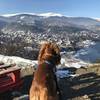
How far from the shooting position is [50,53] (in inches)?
221

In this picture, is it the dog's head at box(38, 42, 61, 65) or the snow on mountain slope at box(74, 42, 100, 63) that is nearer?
the dog's head at box(38, 42, 61, 65)

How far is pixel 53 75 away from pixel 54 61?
0.71 feet

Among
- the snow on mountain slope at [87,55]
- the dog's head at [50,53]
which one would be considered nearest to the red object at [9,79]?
the dog's head at [50,53]

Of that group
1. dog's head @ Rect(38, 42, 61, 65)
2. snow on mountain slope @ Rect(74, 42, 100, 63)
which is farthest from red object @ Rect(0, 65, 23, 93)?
snow on mountain slope @ Rect(74, 42, 100, 63)

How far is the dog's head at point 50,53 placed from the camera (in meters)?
5.60

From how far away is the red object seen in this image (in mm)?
9688

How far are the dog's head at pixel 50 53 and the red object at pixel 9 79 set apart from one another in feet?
13.4

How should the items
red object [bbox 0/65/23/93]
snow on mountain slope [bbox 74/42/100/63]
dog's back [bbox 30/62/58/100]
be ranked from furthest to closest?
snow on mountain slope [bbox 74/42/100/63], red object [bbox 0/65/23/93], dog's back [bbox 30/62/58/100]

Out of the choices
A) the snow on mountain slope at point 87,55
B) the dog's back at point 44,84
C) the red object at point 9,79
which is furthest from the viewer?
the snow on mountain slope at point 87,55

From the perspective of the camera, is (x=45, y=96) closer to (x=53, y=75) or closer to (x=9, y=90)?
(x=53, y=75)

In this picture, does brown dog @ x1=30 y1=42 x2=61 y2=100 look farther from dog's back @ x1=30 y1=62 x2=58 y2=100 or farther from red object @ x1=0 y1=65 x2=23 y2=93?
red object @ x1=0 y1=65 x2=23 y2=93

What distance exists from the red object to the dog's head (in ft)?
13.4

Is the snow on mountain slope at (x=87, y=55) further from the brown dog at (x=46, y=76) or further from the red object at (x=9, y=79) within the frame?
the brown dog at (x=46, y=76)

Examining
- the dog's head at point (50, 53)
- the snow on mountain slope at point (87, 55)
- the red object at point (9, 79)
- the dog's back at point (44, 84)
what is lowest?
the snow on mountain slope at point (87, 55)
